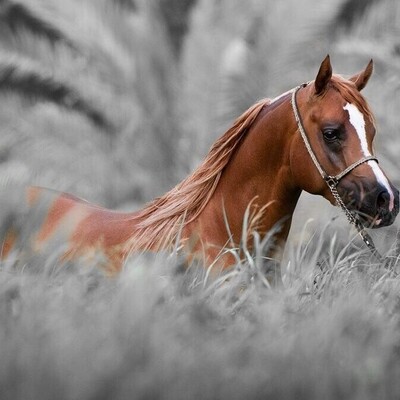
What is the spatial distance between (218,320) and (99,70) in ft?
23.3

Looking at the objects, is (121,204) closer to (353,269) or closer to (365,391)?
(353,269)

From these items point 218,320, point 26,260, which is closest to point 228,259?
point 26,260

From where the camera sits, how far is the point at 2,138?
9.43 m

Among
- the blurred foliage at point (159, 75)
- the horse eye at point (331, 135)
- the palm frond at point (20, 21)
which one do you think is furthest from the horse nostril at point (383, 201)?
the palm frond at point (20, 21)

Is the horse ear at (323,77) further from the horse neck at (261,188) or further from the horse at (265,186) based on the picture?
the horse neck at (261,188)

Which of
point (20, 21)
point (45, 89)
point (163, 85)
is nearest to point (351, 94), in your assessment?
point (163, 85)

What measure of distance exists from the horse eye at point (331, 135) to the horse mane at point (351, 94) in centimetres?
15

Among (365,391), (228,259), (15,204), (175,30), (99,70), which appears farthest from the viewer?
(175,30)

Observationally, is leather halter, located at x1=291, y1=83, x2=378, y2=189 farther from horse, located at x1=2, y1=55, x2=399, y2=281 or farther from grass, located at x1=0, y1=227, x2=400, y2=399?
grass, located at x1=0, y1=227, x2=400, y2=399

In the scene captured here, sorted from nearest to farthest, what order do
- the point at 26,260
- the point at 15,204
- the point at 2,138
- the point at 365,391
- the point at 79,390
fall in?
the point at 79,390
the point at 365,391
the point at 26,260
the point at 15,204
the point at 2,138

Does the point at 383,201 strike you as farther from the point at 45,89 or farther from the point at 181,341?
the point at 45,89

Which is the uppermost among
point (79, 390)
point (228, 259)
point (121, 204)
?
point (79, 390)

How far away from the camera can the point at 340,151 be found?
445 centimetres

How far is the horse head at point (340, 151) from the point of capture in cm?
431
